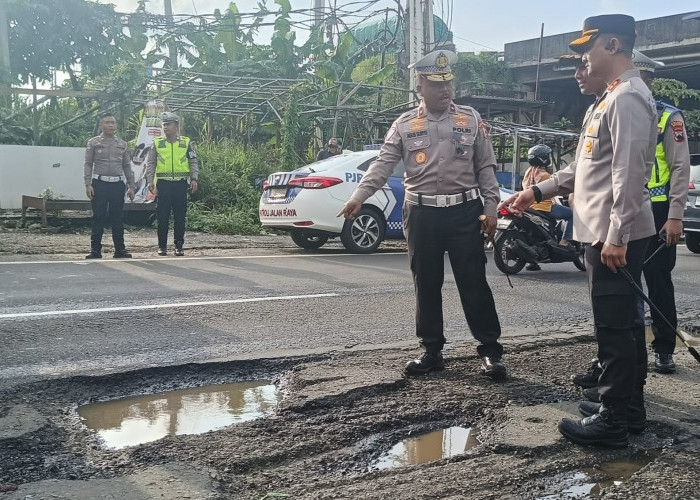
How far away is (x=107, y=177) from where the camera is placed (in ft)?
35.1

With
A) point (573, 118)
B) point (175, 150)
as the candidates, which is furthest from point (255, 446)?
point (573, 118)

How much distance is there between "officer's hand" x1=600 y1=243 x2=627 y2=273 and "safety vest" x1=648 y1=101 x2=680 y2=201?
1495mm

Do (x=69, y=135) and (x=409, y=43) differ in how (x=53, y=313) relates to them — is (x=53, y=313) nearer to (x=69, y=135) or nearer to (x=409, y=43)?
(x=69, y=135)

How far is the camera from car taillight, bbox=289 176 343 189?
11305 mm

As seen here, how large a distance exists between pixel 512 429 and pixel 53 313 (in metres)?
4.27

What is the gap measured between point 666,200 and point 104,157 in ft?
26.2

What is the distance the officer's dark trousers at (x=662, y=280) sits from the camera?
15.7 feet

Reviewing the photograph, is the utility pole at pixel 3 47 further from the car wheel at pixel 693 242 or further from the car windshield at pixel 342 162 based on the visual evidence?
the car wheel at pixel 693 242

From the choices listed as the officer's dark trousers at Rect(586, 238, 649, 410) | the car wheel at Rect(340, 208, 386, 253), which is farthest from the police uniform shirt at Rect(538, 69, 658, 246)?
the car wheel at Rect(340, 208, 386, 253)

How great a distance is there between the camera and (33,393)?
4242 millimetres

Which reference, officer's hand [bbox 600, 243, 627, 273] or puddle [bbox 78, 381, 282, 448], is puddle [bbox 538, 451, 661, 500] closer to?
officer's hand [bbox 600, 243, 627, 273]

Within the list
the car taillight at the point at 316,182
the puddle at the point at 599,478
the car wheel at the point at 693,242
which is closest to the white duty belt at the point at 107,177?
the car taillight at the point at 316,182

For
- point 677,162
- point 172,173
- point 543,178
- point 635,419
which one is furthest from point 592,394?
point 172,173

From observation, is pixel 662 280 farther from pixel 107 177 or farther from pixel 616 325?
pixel 107 177
